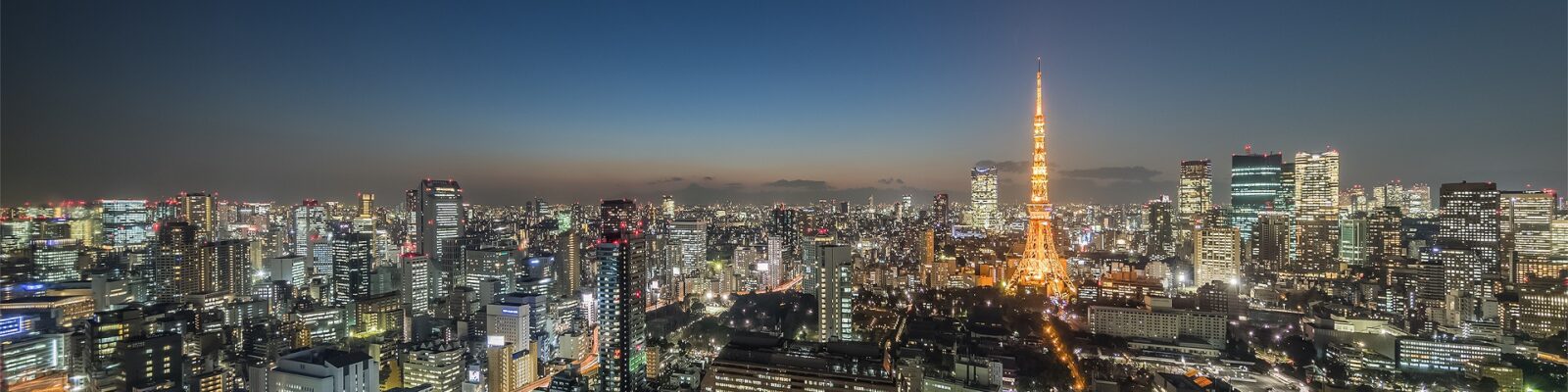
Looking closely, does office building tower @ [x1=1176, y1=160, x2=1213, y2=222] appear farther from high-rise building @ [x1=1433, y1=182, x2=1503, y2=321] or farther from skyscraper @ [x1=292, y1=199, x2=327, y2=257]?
skyscraper @ [x1=292, y1=199, x2=327, y2=257]

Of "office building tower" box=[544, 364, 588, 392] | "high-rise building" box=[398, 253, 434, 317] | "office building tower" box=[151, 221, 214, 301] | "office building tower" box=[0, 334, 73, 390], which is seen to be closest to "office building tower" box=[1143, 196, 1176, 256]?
"office building tower" box=[544, 364, 588, 392]

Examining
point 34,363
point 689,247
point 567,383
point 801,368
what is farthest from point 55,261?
point 801,368

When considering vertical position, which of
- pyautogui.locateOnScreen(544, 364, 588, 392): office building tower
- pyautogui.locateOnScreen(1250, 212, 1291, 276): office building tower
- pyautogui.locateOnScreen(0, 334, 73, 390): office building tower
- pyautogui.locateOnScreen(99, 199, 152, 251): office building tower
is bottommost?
pyautogui.locateOnScreen(544, 364, 588, 392): office building tower

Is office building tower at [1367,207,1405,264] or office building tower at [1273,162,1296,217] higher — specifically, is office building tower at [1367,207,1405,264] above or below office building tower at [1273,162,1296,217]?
below

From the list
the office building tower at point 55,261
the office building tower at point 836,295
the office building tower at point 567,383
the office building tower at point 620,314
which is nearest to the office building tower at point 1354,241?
the office building tower at point 836,295

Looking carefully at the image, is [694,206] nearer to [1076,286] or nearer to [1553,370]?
[1076,286]

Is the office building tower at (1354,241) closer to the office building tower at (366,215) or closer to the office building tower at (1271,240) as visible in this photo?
the office building tower at (1271,240)

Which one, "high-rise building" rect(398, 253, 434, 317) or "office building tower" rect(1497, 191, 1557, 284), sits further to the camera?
"high-rise building" rect(398, 253, 434, 317)
